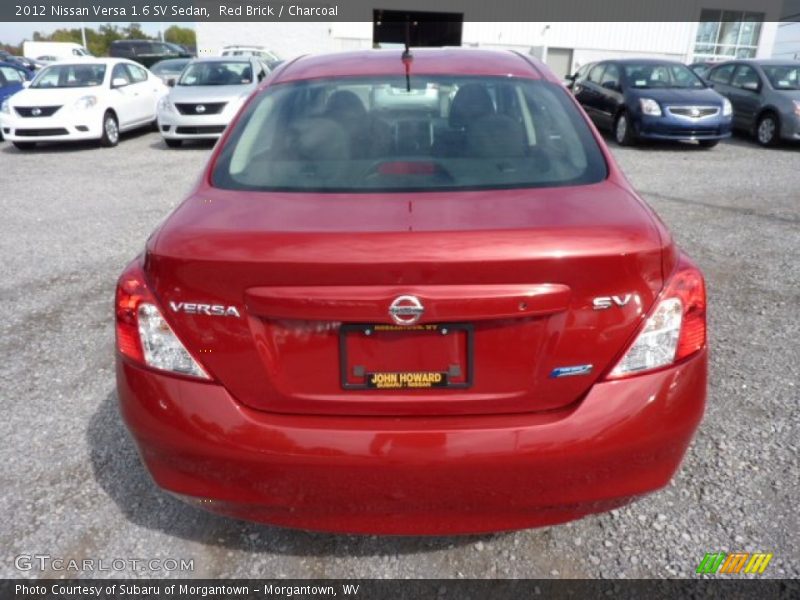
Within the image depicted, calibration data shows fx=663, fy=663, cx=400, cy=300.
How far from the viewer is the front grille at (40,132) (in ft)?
38.0

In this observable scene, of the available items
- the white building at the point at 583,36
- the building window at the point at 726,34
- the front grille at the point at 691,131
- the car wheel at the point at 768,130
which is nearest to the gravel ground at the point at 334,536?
the front grille at the point at 691,131

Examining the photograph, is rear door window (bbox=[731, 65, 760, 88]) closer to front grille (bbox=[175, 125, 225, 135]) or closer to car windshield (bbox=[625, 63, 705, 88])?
car windshield (bbox=[625, 63, 705, 88])

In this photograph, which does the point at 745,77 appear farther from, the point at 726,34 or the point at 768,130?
the point at 726,34

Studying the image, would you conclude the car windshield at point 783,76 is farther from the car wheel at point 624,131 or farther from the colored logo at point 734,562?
the colored logo at point 734,562

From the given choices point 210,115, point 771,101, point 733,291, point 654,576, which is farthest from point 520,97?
point 771,101

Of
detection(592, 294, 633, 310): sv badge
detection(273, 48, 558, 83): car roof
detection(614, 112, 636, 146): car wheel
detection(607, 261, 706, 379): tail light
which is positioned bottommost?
detection(614, 112, 636, 146): car wheel

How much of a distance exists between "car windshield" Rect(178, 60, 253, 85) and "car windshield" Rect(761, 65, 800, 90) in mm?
9804

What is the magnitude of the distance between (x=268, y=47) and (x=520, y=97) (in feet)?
105

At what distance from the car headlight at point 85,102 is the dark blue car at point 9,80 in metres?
3.04

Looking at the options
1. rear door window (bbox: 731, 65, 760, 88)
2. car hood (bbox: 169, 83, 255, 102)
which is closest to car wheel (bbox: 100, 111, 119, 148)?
car hood (bbox: 169, 83, 255, 102)

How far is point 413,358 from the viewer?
6.04 ft

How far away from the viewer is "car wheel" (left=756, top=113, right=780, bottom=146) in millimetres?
12062

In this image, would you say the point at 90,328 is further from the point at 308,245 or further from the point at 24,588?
the point at 308,245

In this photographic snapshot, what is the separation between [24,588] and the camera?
2.27 meters
